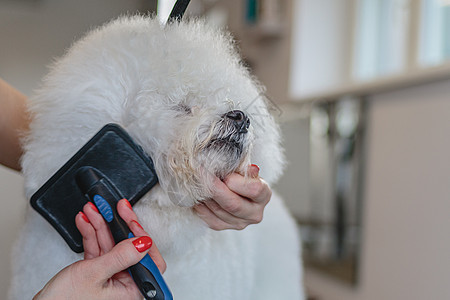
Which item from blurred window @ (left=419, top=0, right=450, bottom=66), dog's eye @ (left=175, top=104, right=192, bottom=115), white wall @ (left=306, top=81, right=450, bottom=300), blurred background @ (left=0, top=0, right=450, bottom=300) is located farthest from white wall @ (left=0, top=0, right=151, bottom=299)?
blurred window @ (left=419, top=0, right=450, bottom=66)

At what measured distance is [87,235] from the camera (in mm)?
523

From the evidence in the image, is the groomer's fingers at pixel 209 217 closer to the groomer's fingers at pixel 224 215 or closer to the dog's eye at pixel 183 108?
the groomer's fingers at pixel 224 215

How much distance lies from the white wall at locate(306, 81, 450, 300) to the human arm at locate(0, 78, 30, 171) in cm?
120

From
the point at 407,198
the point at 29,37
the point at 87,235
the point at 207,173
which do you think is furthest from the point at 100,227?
the point at 407,198

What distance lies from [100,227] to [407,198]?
124cm

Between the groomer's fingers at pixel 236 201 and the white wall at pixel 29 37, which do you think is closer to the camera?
the groomer's fingers at pixel 236 201

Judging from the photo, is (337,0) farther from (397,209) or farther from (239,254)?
(239,254)

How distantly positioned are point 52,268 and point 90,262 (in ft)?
0.54

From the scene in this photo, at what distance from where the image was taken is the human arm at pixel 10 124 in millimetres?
726

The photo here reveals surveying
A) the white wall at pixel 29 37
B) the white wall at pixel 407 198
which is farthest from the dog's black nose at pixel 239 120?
the white wall at pixel 407 198

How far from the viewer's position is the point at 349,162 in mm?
1820

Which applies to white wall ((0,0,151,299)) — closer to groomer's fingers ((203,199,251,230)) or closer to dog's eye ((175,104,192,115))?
dog's eye ((175,104,192,115))

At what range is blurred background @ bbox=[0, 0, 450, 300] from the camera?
80 centimetres

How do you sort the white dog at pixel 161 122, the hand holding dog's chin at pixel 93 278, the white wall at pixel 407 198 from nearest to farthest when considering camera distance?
the hand holding dog's chin at pixel 93 278, the white dog at pixel 161 122, the white wall at pixel 407 198
